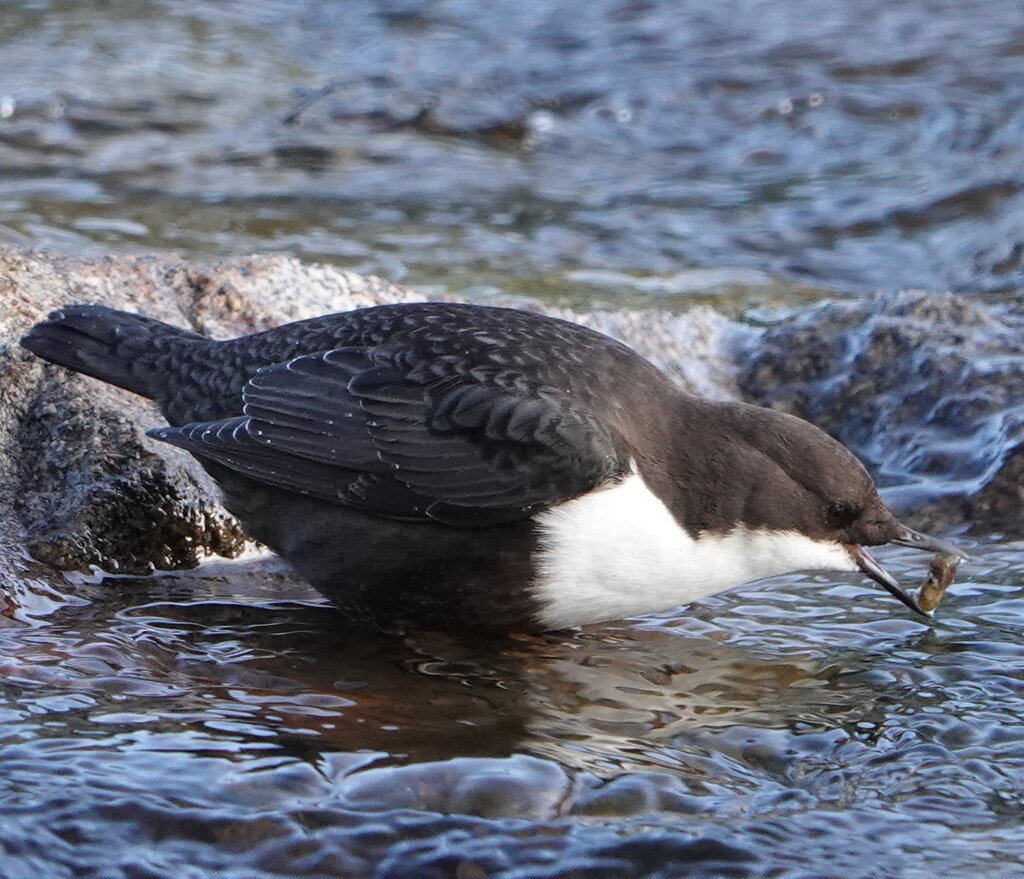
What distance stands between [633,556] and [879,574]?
0.79 meters

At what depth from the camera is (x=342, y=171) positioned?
9.14 m

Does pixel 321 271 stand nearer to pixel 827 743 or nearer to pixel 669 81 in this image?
pixel 827 743

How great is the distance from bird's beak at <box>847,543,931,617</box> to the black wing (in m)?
0.79

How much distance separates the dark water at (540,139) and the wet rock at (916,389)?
53.8 inches

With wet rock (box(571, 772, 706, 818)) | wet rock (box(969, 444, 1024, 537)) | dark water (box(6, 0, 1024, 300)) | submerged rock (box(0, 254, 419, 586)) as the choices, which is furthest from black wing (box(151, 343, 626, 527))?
dark water (box(6, 0, 1024, 300))

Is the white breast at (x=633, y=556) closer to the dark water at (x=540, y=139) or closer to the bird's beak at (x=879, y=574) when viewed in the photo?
the bird's beak at (x=879, y=574)

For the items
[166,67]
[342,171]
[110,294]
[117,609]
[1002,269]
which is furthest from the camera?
[166,67]

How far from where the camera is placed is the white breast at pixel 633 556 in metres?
4.04

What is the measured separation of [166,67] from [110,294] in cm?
544

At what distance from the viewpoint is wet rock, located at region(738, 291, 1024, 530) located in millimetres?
5598

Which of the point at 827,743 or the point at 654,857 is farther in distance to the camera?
the point at 827,743

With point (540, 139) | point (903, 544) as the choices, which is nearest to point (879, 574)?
point (903, 544)

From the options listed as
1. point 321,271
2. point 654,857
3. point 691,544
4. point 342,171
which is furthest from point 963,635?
point 342,171

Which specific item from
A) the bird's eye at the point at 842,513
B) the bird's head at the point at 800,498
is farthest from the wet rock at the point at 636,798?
the bird's eye at the point at 842,513
